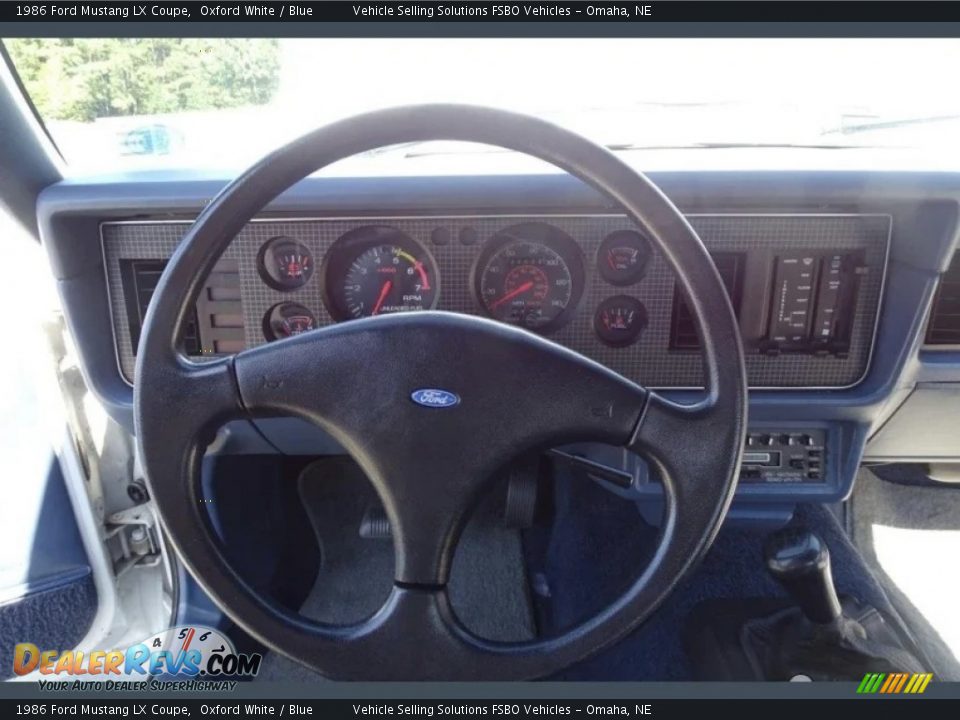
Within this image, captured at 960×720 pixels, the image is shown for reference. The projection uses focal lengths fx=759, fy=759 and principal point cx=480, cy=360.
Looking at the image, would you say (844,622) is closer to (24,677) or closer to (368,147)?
(368,147)

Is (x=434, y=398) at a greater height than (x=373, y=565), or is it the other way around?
(x=434, y=398)

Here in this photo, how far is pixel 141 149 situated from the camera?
1.62m

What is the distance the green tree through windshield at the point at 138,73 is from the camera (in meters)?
1.31

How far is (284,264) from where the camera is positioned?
138 centimetres

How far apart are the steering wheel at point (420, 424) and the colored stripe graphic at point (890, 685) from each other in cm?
78

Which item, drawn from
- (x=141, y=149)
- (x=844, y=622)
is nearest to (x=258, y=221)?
(x=141, y=149)

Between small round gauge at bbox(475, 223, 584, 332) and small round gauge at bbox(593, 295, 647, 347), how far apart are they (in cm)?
6

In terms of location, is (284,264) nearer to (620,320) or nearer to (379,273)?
(379,273)

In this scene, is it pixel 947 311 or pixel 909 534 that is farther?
pixel 909 534

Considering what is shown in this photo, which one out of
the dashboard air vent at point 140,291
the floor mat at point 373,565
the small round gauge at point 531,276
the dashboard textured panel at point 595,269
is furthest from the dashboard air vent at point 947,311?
the dashboard air vent at point 140,291

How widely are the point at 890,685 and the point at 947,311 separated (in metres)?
0.73

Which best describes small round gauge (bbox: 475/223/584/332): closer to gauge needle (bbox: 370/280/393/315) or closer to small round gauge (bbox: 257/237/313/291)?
gauge needle (bbox: 370/280/393/315)

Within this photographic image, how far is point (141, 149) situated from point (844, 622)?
1.76m

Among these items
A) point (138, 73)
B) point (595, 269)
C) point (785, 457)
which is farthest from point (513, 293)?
point (138, 73)
